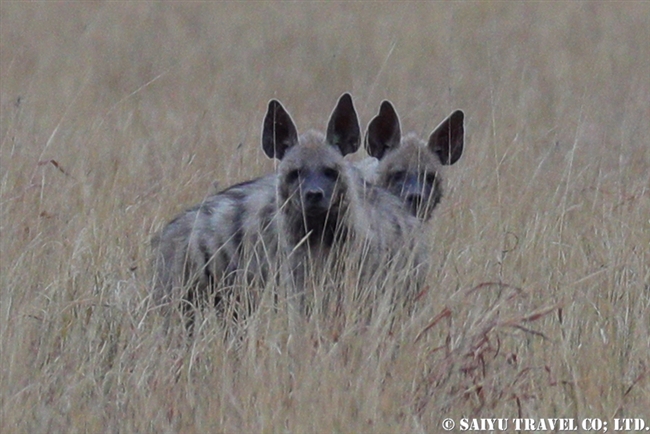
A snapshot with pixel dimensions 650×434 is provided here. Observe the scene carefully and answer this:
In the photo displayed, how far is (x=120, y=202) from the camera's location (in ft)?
24.0

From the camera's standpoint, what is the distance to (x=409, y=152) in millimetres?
7594

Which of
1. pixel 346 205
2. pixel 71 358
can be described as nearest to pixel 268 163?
pixel 346 205

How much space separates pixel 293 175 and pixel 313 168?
106 millimetres

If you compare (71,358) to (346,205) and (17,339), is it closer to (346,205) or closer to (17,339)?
(17,339)

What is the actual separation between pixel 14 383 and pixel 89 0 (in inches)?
544

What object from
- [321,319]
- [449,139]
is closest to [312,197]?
[321,319]

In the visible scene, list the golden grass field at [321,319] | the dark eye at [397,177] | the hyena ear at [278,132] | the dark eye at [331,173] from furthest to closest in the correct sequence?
the dark eye at [397,177]
the hyena ear at [278,132]
the dark eye at [331,173]
the golden grass field at [321,319]

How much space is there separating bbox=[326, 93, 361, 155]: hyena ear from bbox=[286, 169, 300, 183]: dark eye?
322mm

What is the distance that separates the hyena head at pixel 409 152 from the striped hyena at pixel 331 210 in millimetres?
876

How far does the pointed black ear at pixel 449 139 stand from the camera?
7.62 meters

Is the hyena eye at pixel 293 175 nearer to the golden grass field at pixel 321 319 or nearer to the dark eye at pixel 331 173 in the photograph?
the dark eye at pixel 331 173

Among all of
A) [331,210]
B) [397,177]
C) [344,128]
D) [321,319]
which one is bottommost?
[321,319]

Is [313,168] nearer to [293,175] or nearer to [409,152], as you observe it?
[293,175]

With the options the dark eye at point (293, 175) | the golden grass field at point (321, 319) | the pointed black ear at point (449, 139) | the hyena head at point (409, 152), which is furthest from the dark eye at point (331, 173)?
the pointed black ear at point (449, 139)
